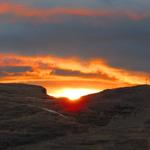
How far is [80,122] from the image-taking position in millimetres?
104688

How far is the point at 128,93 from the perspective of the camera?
12681cm

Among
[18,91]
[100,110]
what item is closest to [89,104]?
[100,110]

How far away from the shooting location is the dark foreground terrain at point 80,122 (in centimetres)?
8675

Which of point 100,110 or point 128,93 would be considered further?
point 128,93

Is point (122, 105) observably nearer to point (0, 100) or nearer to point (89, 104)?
point (89, 104)

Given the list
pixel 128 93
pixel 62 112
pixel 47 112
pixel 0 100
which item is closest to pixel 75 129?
pixel 47 112

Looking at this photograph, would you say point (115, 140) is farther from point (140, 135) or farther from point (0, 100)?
point (0, 100)

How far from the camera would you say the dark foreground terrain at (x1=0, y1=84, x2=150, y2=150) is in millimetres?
86750

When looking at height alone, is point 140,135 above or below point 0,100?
below

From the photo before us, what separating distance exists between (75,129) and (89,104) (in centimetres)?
2199

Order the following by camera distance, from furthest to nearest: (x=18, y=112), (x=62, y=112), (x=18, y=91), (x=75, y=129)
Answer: (x=18, y=91)
(x=62, y=112)
(x=18, y=112)
(x=75, y=129)

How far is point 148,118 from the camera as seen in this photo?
106 metres

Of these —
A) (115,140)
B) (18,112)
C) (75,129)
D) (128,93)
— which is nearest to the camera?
(115,140)

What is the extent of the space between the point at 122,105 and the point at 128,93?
10215 mm
